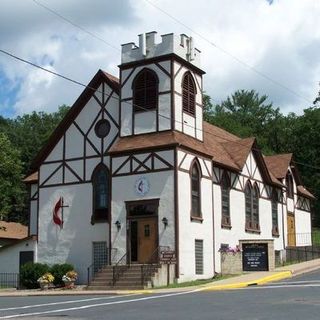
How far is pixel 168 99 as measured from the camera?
107 ft

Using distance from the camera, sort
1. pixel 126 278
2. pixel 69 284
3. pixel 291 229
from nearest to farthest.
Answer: pixel 126 278, pixel 69 284, pixel 291 229

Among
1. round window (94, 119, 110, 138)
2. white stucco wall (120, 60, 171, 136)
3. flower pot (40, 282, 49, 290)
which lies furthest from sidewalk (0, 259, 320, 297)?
round window (94, 119, 110, 138)

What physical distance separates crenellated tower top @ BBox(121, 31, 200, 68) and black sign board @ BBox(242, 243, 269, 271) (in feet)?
34.1

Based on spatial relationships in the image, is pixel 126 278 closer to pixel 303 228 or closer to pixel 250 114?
pixel 303 228

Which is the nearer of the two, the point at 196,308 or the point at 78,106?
the point at 196,308

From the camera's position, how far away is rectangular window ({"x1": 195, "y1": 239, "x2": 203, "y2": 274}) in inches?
1259

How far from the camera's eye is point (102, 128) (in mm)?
35656

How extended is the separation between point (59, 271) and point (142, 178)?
Result: 6709 millimetres

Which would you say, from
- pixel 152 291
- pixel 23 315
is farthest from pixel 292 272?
pixel 23 315

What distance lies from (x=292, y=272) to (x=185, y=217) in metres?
6.39

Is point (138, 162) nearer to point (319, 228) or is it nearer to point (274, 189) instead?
point (274, 189)

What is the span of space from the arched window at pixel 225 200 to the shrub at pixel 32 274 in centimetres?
1039

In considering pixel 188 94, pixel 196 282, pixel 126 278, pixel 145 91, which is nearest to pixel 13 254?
pixel 126 278

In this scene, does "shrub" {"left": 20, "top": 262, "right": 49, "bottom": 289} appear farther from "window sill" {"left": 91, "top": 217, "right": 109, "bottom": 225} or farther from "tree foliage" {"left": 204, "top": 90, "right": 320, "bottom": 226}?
"tree foliage" {"left": 204, "top": 90, "right": 320, "bottom": 226}
